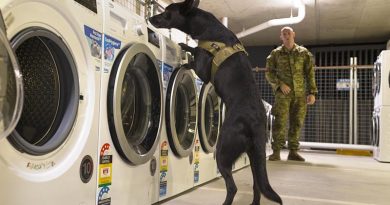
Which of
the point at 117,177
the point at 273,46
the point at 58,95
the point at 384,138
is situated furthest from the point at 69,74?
the point at 273,46

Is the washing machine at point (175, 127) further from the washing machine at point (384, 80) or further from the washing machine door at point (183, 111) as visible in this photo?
the washing machine at point (384, 80)

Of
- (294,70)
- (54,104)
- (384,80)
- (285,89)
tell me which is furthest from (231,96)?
(384,80)

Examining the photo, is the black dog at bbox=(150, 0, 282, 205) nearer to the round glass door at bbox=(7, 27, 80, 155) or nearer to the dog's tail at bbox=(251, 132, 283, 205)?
the dog's tail at bbox=(251, 132, 283, 205)

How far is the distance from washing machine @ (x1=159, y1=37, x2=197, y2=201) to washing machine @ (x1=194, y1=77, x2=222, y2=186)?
91 mm

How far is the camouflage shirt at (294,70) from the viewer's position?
399 centimetres

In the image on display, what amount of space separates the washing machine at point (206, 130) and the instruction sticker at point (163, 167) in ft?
1.55

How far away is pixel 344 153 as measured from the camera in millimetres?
Result: 6336

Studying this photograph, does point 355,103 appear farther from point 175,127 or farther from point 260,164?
point 260,164

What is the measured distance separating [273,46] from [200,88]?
6.17 m

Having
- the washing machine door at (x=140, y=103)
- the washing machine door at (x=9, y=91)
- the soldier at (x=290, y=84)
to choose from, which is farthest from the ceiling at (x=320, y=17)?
the washing machine door at (x=9, y=91)

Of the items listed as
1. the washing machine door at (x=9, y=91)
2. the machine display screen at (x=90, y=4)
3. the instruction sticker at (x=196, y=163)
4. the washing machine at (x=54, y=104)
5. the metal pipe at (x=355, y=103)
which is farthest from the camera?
the metal pipe at (x=355, y=103)

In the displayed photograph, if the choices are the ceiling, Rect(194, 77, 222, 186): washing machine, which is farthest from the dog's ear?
the ceiling

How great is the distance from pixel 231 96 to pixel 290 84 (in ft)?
7.88

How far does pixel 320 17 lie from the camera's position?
616 centimetres
